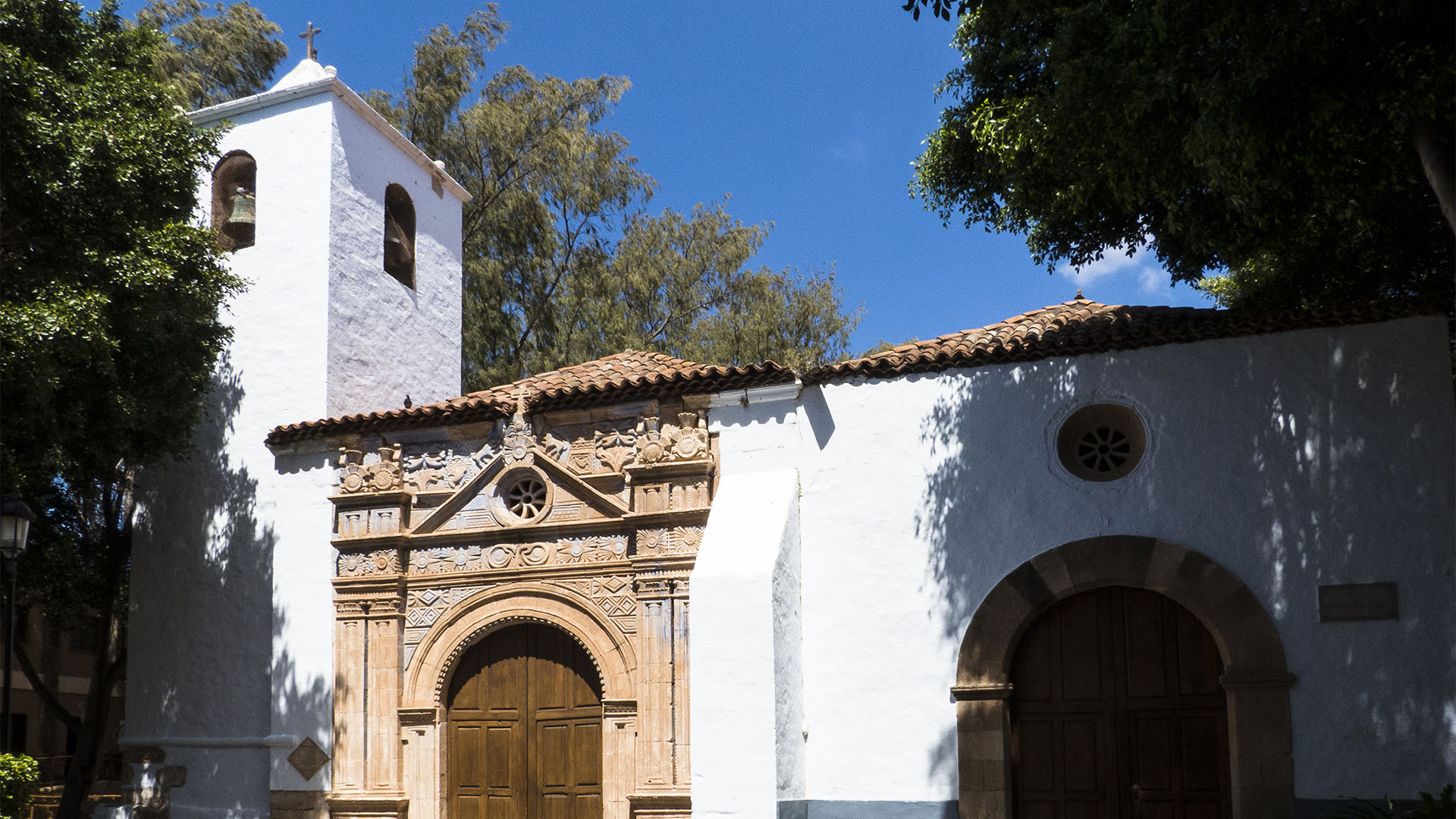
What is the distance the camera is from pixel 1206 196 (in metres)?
8.85

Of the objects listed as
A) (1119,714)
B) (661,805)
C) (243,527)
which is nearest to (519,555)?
(661,805)

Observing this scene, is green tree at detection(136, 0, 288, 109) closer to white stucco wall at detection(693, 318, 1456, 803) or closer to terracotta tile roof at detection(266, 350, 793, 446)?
terracotta tile roof at detection(266, 350, 793, 446)

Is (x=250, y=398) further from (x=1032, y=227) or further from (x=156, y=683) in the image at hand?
(x=1032, y=227)

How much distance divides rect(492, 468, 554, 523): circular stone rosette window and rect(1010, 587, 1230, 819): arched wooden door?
4.19 metres

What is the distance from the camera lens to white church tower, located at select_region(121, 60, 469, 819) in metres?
11.6

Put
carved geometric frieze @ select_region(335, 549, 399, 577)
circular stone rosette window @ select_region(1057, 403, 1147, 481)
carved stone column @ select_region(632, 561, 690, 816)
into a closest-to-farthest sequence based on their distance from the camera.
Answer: circular stone rosette window @ select_region(1057, 403, 1147, 481) → carved stone column @ select_region(632, 561, 690, 816) → carved geometric frieze @ select_region(335, 549, 399, 577)

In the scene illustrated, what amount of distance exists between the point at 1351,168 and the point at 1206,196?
108cm

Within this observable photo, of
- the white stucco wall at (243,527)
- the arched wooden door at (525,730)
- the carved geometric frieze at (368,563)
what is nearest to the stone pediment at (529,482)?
the carved geometric frieze at (368,563)

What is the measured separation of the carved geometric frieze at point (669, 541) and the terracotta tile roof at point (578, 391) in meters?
1.13

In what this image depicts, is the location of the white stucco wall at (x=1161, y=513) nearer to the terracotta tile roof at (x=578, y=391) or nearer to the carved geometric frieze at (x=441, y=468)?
the terracotta tile roof at (x=578, y=391)

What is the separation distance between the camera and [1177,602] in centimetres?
924

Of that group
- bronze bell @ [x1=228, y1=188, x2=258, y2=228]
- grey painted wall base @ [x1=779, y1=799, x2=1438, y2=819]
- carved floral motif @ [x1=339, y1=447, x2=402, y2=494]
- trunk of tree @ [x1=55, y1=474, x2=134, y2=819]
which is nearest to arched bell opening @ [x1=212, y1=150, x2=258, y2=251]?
bronze bell @ [x1=228, y1=188, x2=258, y2=228]

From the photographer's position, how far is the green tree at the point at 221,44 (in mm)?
21391

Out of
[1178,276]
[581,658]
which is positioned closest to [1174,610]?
[1178,276]
